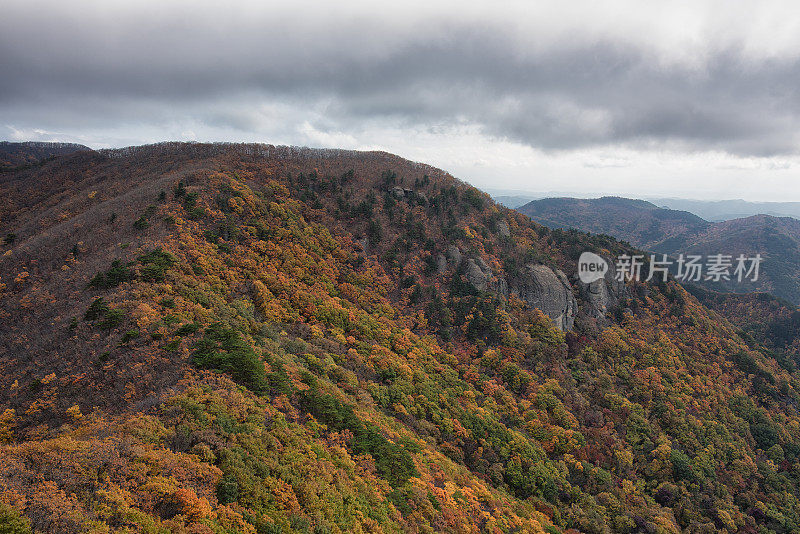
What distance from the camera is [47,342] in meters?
22.9

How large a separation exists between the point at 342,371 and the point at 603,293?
6096cm

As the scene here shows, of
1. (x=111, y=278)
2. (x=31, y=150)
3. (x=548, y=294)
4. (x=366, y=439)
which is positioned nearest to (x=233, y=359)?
(x=366, y=439)

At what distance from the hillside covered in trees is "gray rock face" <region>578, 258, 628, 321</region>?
64 cm

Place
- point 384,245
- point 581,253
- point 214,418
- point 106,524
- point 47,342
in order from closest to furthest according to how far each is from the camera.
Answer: point 106,524, point 214,418, point 47,342, point 384,245, point 581,253

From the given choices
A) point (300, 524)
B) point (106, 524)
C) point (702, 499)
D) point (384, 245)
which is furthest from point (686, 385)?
point (106, 524)

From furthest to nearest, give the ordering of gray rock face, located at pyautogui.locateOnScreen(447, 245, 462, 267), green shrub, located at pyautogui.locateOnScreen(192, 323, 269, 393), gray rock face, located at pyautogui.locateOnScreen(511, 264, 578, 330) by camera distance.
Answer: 1. gray rock face, located at pyautogui.locateOnScreen(447, 245, 462, 267)
2. gray rock face, located at pyautogui.locateOnScreen(511, 264, 578, 330)
3. green shrub, located at pyautogui.locateOnScreen(192, 323, 269, 393)

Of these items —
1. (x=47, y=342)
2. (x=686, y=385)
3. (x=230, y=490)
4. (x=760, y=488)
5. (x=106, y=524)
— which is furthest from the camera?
(x=686, y=385)

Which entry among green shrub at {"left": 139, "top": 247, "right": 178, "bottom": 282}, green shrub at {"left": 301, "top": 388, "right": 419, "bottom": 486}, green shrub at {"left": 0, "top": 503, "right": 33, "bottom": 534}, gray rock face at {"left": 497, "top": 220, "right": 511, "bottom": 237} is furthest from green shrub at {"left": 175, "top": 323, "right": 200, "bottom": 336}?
gray rock face at {"left": 497, "top": 220, "right": 511, "bottom": 237}

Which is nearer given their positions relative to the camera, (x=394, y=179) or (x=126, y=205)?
(x=126, y=205)

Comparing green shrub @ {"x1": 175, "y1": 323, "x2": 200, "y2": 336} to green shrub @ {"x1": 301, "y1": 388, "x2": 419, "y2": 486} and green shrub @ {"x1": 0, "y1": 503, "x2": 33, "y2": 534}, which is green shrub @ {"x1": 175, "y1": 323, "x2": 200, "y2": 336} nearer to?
green shrub @ {"x1": 301, "y1": 388, "x2": 419, "y2": 486}

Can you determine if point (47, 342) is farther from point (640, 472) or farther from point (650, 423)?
point (650, 423)

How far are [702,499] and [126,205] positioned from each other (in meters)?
78.2

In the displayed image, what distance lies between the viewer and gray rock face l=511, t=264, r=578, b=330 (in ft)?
204

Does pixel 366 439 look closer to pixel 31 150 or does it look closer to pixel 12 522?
pixel 12 522
